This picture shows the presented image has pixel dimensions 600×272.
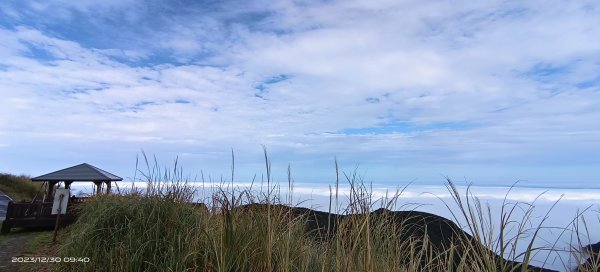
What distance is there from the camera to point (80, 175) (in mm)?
17234

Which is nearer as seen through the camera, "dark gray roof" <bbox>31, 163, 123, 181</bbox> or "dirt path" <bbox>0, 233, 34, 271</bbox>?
"dirt path" <bbox>0, 233, 34, 271</bbox>

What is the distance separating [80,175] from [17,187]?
1869 cm

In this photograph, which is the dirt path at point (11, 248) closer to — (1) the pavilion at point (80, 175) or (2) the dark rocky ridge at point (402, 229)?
(1) the pavilion at point (80, 175)

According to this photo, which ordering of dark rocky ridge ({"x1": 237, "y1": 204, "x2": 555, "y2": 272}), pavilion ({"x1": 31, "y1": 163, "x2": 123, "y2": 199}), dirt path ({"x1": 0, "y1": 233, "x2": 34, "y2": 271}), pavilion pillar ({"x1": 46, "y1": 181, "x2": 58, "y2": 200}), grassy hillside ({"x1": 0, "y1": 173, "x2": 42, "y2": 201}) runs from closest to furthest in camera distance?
dark rocky ridge ({"x1": 237, "y1": 204, "x2": 555, "y2": 272}) < dirt path ({"x1": 0, "y1": 233, "x2": 34, "y2": 271}) < pavilion ({"x1": 31, "y1": 163, "x2": 123, "y2": 199}) < pavilion pillar ({"x1": 46, "y1": 181, "x2": 58, "y2": 200}) < grassy hillside ({"x1": 0, "y1": 173, "x2": 42, "y2": 201})

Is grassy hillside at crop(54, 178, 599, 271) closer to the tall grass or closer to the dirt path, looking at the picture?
the tall grass

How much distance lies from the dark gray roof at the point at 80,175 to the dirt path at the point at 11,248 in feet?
12.9

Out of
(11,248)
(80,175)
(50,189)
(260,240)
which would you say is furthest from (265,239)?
(50,189)

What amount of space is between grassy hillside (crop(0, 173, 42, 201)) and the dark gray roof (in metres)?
15.1

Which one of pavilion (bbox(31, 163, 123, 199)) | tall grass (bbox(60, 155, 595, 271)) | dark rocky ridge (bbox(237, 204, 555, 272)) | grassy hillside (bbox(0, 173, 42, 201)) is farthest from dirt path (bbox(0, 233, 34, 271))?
grassy hillside (bbox(0, 173, 42, 201))

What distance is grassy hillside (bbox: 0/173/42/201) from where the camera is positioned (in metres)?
30.3

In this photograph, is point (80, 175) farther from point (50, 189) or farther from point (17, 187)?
point (17, 187)

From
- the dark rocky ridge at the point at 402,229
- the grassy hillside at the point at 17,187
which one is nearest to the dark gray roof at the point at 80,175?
the dark rocky ridge at the point at 402,229

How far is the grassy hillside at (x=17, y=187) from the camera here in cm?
3031

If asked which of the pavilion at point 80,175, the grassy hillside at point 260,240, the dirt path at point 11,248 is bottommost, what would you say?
the dirt path at point 11,248
